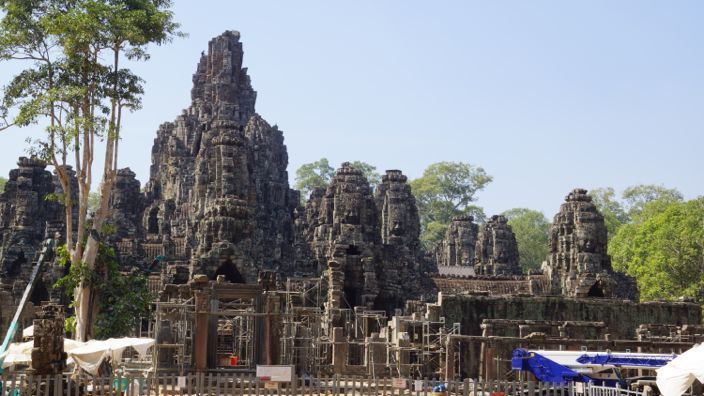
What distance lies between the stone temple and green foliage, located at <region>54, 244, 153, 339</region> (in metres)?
0.87

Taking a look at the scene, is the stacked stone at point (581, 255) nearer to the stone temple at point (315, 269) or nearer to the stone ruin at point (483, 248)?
the stone temple at point (315, 269)

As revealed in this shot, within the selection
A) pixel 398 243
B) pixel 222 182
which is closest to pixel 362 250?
pixel 222 182

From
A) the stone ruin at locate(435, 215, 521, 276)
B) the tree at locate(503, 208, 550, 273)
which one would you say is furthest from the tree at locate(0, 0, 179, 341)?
the tree at locate(503, 208, 550, 273)

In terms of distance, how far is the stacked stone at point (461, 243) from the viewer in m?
69.8

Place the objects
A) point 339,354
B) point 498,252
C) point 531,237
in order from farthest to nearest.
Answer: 1. point 531,237
2. point 498,252
3. point 339,354

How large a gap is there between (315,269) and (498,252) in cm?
1785

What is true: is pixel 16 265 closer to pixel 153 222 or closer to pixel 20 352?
pixel 153 222

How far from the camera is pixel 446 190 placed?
104125 mm

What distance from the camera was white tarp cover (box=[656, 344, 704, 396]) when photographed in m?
16.7

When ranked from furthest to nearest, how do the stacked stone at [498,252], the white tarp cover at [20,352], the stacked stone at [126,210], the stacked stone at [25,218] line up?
the stacked stone at [498,252] → the stacked stone at [126,210] → the stacked stone at [25,218] → the white tarp cover at [20,352]

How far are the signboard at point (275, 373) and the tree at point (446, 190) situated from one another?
270 ft

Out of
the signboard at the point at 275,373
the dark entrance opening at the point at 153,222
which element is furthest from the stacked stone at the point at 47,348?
the dark entrance opening at the point at 153,222

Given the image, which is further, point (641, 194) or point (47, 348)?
point (641, 194)

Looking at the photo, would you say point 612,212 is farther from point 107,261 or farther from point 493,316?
point 107,261
